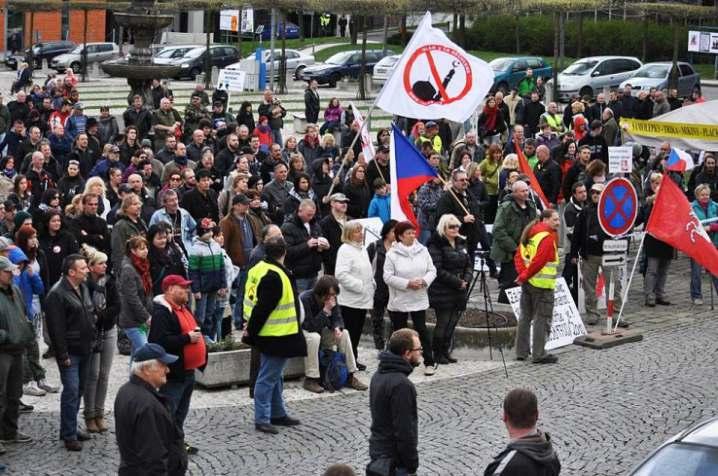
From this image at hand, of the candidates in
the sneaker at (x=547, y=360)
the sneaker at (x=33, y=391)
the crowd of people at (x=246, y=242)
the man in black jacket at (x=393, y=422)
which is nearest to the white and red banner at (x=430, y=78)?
the crowd of people at (x=246, y=242)

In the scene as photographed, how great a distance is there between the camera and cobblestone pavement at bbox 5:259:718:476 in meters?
12.4

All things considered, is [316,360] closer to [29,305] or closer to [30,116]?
[29,305]

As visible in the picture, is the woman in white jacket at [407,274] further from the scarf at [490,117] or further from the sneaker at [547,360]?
the scarf at [490,117]

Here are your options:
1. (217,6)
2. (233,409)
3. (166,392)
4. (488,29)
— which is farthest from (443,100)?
(488,29)

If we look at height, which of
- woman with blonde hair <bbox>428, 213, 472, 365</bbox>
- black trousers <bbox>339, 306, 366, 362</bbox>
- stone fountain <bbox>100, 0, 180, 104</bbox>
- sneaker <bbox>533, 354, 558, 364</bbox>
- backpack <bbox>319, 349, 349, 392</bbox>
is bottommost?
sneaker <bbox>533, 354, 558, 364</bbox>

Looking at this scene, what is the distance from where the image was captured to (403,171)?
17203 mm

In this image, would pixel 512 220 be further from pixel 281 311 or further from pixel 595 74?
pixel 595 74

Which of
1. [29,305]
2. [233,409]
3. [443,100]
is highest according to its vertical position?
[443,100]

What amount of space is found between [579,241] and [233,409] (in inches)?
239

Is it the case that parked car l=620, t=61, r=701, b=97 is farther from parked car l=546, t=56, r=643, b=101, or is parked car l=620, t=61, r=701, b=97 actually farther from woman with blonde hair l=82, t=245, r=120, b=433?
woman with blonde hair l=82, t=245, r=120, b=433

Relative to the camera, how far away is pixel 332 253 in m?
17.4

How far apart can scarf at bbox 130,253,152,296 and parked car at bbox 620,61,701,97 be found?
30.7 m

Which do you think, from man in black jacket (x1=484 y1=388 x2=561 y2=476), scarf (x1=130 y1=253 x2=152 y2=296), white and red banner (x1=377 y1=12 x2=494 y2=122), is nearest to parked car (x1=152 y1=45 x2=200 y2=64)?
white and red banner (x1=377 y1=12 x2=494 y2=122)

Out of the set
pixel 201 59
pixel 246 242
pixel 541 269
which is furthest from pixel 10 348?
pixel 201 59
